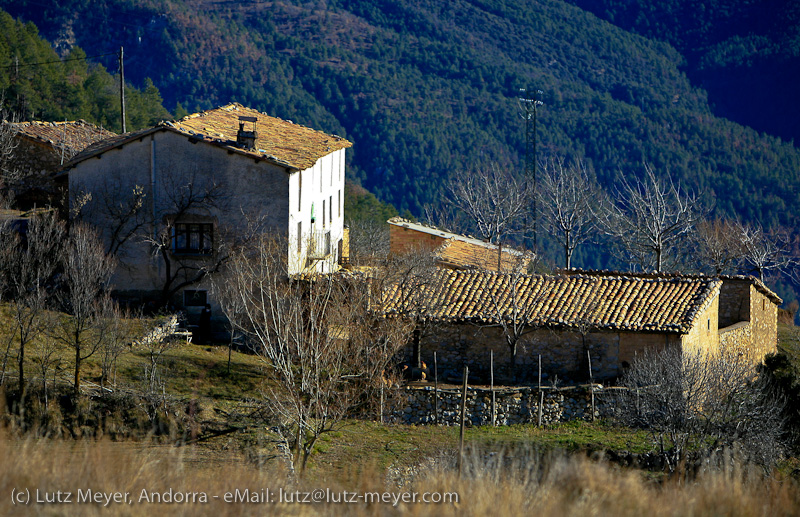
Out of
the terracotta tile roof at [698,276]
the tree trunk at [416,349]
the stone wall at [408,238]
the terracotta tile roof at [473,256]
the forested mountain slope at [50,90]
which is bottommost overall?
the tree trunk at [416,349]

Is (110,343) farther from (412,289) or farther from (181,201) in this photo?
(412,289)

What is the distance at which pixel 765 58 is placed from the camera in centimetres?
12925

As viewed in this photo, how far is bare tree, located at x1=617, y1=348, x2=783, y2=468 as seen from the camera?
1773 centimetres

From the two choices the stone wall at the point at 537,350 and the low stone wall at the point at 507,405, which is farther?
the stone wall at the point at 537,350

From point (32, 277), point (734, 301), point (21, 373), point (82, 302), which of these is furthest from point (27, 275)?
point (734, 301)

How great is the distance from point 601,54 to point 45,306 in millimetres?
119492

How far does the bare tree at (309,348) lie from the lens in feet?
53.6

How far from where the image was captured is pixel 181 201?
83.4 feet

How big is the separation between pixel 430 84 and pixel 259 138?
273ft

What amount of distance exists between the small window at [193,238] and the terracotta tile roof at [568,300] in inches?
241

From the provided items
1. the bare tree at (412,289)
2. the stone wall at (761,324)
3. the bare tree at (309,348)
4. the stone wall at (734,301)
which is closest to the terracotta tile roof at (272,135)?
the bare tree at (309,348)

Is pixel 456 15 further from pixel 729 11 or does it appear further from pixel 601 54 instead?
pixel 729 11

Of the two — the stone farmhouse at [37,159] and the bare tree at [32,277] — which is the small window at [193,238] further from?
the stone farmhouse at [37,159]

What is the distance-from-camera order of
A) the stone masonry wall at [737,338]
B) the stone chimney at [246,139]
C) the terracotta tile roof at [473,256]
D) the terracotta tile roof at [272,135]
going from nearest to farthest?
1. the stone chimney at [246,139]
2. the stone masonry wall at [737,338]
3. the terracotta tile roof at [272,135]
4. the terracotta tile roof at [473,256]
